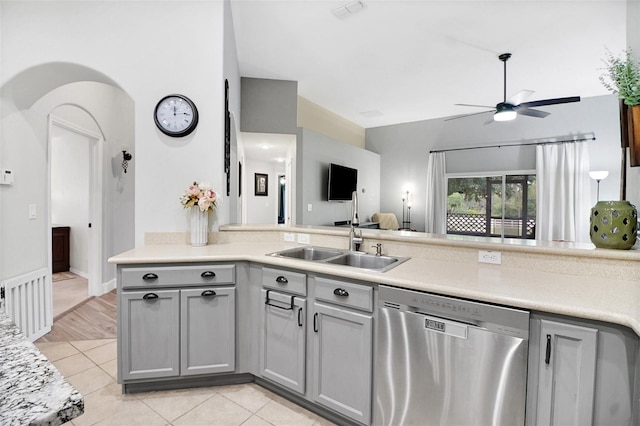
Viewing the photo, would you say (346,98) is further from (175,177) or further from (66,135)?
(66,135)

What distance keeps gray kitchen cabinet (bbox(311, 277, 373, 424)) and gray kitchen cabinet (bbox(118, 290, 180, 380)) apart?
932mm

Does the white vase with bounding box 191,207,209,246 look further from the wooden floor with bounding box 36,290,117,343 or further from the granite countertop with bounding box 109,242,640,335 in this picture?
the wooden floor with bounding box 36,290,117,343

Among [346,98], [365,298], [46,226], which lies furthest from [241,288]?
[346,98]

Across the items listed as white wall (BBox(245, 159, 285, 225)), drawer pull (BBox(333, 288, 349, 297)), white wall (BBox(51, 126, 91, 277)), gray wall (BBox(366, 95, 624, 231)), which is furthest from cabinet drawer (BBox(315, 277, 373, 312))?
white wall (BBox(245, 159, 285, 225))

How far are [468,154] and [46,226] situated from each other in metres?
6.83

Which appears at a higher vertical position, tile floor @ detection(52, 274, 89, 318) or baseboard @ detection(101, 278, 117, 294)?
baseboard @ detection(101, 278, 117, 294)

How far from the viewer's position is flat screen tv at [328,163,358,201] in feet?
17.4

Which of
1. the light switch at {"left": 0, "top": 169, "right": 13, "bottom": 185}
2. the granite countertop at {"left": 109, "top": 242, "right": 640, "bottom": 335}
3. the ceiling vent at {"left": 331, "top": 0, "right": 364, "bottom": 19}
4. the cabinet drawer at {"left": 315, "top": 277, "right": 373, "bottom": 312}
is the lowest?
the cabinet drawer at {"left": 315, "top": 277, "right": 373, "bottom": 312}

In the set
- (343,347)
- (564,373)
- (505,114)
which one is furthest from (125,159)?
(505,114)

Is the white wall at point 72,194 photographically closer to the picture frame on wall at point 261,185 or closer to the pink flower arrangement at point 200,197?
the pink flower arrangement at point 200,197

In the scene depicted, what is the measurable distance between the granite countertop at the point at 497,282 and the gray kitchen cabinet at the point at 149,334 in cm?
25

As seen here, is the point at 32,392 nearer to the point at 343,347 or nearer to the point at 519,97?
the point at 343,347

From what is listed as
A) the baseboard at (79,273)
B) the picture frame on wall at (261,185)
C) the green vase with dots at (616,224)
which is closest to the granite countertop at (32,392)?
the green vase with dots at (616,224)

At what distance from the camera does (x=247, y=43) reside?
352 centimetres
